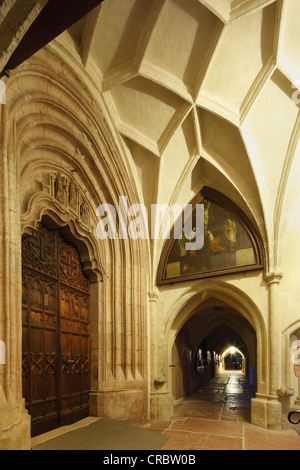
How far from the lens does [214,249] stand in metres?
7.35

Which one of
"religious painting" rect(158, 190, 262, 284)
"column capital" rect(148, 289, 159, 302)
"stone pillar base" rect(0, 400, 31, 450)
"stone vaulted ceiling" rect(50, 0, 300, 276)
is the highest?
"stone vaulted ceiling" rect(50, 0, 300, 276)

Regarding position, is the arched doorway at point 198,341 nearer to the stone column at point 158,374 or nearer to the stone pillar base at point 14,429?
the stone column at point 158,374

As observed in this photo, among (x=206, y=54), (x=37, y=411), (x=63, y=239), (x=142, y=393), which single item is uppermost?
(x=206, y=54)

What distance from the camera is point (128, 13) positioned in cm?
521

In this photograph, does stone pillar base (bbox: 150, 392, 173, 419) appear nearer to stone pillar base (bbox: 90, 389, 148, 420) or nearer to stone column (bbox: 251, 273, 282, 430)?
stone pillar base (bbox: 90, 389, 148, 420)

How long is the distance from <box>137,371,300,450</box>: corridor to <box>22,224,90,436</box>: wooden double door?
162cm

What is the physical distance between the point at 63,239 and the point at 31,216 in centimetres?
130

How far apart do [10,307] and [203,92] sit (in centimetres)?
483

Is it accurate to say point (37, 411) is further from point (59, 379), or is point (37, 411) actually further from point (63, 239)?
point (63, 239)

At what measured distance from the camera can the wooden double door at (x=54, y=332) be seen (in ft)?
15.9

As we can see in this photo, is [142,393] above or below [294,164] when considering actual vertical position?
below

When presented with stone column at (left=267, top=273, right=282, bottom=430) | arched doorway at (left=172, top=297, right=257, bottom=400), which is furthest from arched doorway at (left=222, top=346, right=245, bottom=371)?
stone column at (left=267, top=273, right=282, bottom=430)

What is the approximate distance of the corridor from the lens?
207 inches
